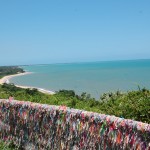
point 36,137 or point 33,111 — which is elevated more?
point 33,111

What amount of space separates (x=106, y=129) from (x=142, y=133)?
2.61ft

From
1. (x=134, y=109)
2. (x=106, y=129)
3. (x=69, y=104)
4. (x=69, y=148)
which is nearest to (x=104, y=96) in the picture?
(x=69, y=104)

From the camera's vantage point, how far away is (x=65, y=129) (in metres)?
6.63

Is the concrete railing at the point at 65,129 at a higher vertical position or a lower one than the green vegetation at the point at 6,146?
higher

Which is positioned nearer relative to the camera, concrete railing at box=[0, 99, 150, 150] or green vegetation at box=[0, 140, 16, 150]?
concrete railing at box=[0, 99, 150, 150]

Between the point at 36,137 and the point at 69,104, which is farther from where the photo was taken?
the point at 69,104

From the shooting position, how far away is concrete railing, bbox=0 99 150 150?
5.36 metres

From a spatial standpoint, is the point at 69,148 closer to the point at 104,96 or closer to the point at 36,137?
the point at 36,137

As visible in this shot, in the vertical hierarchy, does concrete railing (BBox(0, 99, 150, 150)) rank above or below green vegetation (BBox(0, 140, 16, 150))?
above

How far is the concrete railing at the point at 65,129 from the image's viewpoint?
5356 millimetres

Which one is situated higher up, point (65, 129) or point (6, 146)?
point (65, 129)

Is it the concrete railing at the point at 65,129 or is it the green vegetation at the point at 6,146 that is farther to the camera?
the green vegetation at the point at 6,146

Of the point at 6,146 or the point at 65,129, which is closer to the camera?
the point at 65,129

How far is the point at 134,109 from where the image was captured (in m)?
7.02
